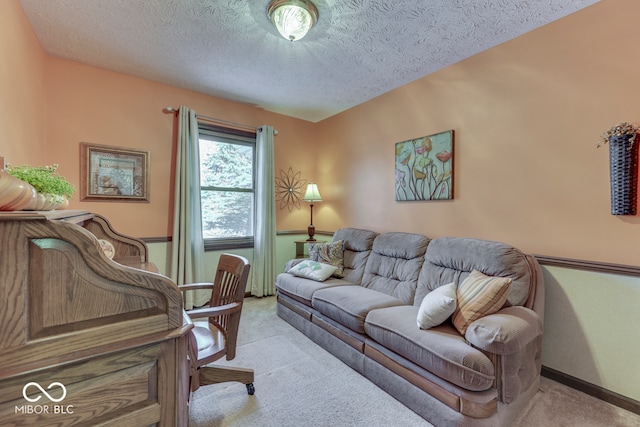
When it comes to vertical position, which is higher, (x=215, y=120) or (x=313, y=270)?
(x=215, y=120)

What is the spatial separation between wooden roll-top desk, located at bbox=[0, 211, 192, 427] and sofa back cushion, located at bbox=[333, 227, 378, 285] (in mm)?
2342

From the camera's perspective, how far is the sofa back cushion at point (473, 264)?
1905 millimetres

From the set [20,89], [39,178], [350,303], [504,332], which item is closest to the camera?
[39,178]

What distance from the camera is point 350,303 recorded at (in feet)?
7.42

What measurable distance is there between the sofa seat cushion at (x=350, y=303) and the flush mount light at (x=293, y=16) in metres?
2.06

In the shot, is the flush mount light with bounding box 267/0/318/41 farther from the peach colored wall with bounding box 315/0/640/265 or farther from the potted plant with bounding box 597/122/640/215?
the potted plant with bounding box 597/122/640/215

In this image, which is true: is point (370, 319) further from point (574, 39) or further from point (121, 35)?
point (121, 35)

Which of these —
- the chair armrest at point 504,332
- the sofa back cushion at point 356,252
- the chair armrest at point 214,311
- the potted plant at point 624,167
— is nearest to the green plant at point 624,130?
the potted plant at point 624,167

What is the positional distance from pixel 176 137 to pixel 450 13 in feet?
9.71

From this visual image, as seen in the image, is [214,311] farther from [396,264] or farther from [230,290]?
[396,264]

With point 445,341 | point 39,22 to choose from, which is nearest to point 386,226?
point 445,341

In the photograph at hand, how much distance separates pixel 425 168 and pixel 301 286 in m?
1.75

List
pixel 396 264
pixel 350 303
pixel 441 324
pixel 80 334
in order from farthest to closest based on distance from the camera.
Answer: pixel 396 264 < pixel 350 303 < pixel 441 324 < pixel 80 334

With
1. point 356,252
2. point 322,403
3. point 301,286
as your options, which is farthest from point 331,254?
point 322,403
